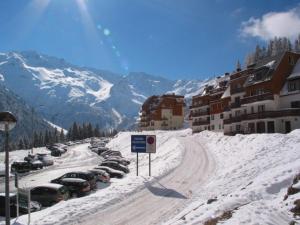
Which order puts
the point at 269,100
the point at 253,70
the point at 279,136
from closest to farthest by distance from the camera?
the point at 279,136 < the point at 269,100 < the point at 253,70

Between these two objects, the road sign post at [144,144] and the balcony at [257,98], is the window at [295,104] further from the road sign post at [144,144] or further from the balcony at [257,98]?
the road sign post at [144,144]

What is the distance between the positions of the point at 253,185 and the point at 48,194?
658 inches

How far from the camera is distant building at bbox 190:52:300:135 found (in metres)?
57.1

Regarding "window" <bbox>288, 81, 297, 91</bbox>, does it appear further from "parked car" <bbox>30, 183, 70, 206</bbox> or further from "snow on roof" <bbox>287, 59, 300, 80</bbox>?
"parked car" <bbox>30, 183, 70, 206</bbox>

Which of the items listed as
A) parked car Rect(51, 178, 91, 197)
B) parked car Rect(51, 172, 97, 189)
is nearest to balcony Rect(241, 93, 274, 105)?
parked car Rect(51, 172, 97, 189)

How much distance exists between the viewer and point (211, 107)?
3536 inches

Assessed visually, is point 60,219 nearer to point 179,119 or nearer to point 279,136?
point 279,136

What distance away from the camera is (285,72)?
2378 inches

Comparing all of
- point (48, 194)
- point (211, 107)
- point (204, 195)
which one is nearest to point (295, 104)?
point (211, 107)

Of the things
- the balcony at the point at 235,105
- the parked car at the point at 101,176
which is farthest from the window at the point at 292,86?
the parked car at the point at 101,176

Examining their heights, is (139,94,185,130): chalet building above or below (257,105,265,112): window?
→ above

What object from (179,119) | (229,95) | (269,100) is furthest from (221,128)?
(179,119)

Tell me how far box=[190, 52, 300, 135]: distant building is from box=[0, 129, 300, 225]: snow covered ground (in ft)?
41.4

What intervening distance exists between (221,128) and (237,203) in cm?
6824
